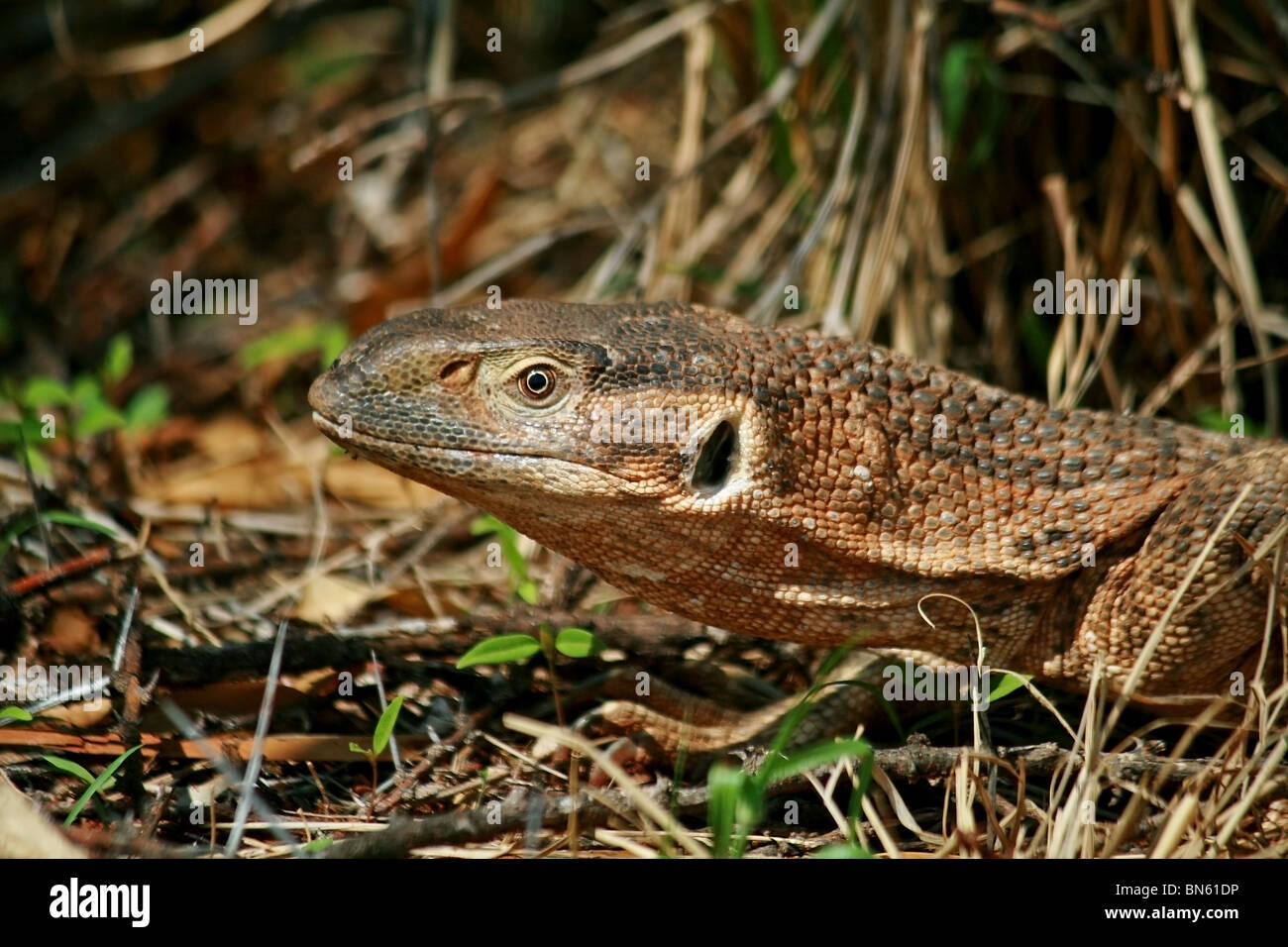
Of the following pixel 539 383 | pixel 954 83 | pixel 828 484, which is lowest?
pixel 828 484

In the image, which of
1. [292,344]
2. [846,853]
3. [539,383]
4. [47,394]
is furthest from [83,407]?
[846,853]

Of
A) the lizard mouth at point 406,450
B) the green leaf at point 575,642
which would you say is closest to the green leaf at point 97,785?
the lizard mouth at point 406,450

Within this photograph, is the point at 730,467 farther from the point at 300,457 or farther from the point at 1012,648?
the point at 300,457

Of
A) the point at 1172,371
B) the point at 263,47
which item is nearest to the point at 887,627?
the point at 1172,371

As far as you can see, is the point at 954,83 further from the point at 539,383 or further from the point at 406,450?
the point at 406,450

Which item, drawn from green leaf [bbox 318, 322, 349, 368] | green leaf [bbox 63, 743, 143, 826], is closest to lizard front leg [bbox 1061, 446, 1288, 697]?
green leaf [bbox 63, 743, 143, 826]

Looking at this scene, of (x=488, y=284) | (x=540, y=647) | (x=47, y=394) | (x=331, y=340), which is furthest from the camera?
(x=488, y=284)

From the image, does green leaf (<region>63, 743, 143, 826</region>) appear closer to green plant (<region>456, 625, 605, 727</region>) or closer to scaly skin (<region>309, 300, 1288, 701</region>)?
green plant (<region>456, 625, 605, 727</region>)
